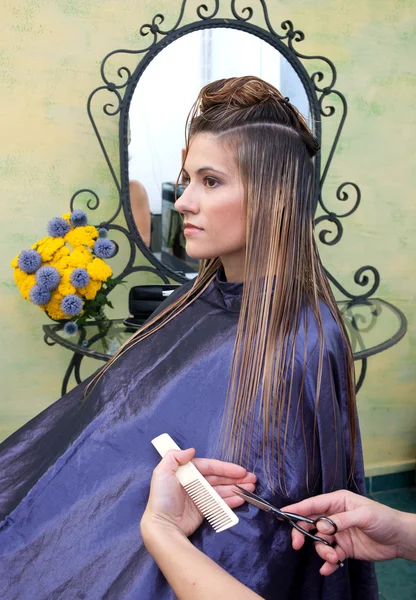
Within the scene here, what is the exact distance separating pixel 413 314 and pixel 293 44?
3.56 feet

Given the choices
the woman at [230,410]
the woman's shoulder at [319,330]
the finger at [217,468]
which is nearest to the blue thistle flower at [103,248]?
the woman at [230,410]

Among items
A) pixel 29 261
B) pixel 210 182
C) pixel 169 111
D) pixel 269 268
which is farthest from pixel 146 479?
pixel 169 111

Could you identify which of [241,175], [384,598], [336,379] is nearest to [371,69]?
[241,175]

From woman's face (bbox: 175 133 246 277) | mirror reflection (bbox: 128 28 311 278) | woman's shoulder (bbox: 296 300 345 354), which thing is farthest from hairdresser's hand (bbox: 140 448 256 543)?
mirror reflection (bbox: 128 28 311 278)

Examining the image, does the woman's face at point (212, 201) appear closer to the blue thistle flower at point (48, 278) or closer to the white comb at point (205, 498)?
the white comb at point (205, 498)

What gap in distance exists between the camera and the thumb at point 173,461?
2.81ft

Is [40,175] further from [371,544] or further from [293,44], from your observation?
[371,544]

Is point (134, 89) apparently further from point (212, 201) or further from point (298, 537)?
point (298, 537)

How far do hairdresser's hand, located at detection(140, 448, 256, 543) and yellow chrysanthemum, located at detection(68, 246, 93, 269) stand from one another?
3.06 ft

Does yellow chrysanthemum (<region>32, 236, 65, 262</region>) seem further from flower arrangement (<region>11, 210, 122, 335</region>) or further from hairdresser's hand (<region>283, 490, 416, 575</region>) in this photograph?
hairdresser's hand (<region>283, 490, 416, 575</region>)

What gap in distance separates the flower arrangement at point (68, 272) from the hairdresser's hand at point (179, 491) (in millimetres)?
879

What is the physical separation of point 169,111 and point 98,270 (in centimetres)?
52

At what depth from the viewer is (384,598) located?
6.42 ft

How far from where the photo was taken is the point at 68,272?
171cm
